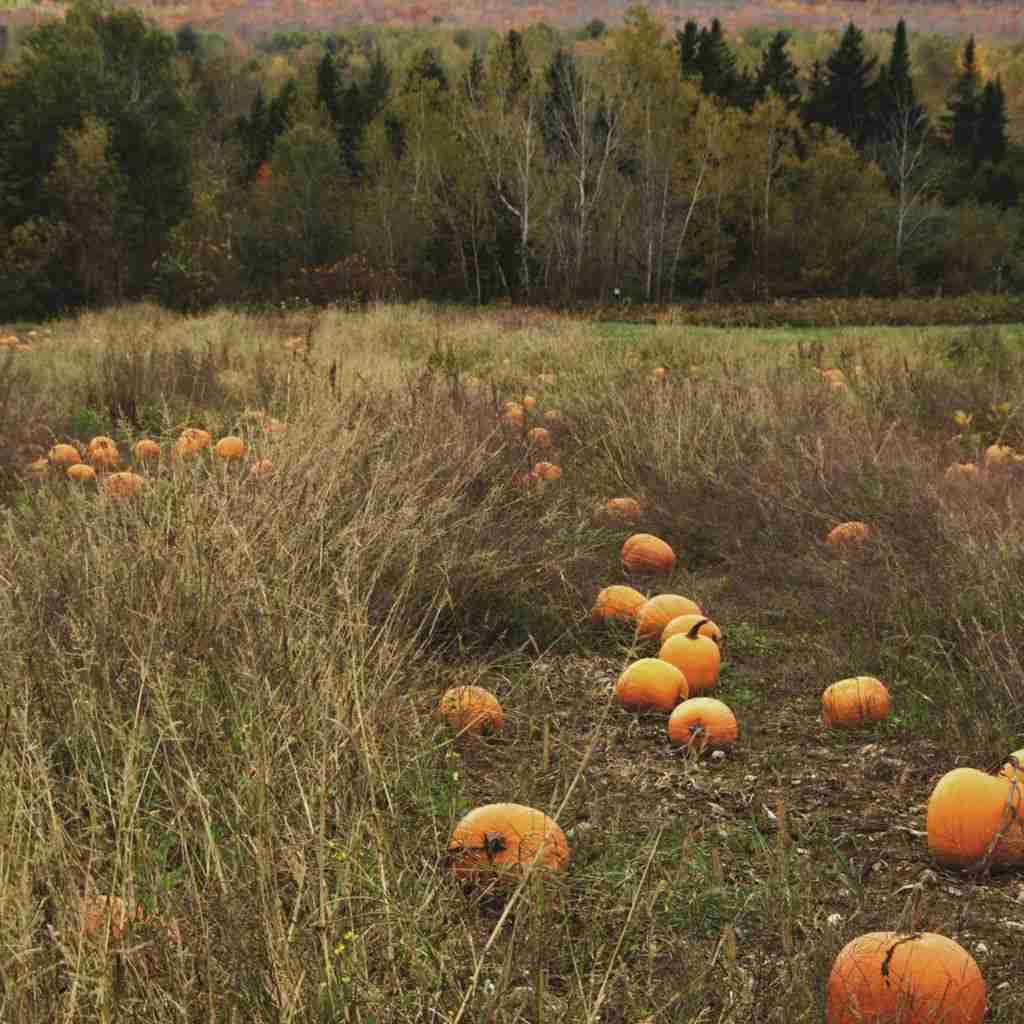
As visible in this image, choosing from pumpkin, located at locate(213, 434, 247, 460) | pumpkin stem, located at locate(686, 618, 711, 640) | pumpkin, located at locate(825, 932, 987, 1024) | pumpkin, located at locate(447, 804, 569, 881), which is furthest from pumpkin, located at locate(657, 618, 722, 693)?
pumpkin, located at locate(213, 434, 247, 460)

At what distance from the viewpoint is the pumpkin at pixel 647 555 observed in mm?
4934

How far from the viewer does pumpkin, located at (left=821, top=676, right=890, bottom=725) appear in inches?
132

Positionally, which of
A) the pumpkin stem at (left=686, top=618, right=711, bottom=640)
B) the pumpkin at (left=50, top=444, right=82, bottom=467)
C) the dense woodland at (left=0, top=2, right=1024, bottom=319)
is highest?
the pumpkin stem at (left=686, top=618, right=711, bottom=640)

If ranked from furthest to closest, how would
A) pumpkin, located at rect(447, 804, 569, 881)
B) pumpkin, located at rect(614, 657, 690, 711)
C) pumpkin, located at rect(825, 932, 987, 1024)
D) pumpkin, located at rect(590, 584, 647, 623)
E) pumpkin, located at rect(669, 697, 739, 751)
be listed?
1. pumpkin, located at rect(590, 584, 647, 623)
2. pumpkin, located at rect(614, 657, 690, 711)
3. pumpkin, located at rect(669, 697, 739, 751)
4. pumpkin, located at rect(447, 804, 569, 881)
5. pumpkin, located at rect(825, 932, 987, 1024)

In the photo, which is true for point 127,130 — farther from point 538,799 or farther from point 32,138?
point 538,799

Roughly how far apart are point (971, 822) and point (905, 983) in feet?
2.48

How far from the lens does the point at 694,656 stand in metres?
3.63

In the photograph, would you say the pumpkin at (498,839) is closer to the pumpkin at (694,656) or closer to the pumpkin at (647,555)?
the pumpkin at (694,656)

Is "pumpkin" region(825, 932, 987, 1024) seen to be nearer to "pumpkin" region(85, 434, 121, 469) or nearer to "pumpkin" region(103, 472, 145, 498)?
"pumpkin" region(103, 472, 145, 498)

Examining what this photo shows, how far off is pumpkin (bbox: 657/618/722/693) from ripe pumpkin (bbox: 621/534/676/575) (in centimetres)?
125

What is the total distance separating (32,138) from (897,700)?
31812 millimetres

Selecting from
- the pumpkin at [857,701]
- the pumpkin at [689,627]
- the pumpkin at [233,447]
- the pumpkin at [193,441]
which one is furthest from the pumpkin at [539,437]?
the pumpkin at [857,701]

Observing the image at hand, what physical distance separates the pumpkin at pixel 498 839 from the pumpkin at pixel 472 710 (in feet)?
2.24

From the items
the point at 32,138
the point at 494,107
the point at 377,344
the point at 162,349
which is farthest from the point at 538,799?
the point at 494,107
